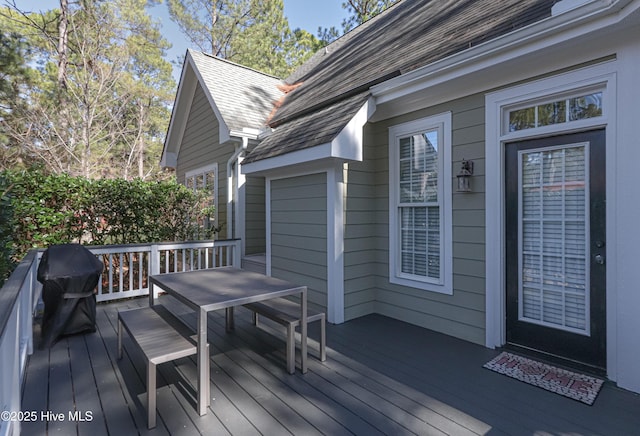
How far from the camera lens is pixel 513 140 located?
3152mm

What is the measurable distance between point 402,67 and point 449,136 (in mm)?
949

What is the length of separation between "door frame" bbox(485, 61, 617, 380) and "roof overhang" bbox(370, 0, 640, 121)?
6.0 inches

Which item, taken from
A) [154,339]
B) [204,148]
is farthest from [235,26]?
[154,339]

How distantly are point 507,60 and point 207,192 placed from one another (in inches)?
220

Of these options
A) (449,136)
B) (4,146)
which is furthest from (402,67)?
(4,146)

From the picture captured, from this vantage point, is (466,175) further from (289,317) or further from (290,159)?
(289,317)

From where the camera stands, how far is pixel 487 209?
328 centimetres

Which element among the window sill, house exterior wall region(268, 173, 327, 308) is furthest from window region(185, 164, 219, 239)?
the window sill

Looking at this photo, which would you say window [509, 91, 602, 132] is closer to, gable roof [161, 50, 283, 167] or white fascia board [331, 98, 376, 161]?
white fascia board [331, 98, 376, 161]

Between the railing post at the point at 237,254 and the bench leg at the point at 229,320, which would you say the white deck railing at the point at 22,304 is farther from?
the bench leg at the point at 229,320

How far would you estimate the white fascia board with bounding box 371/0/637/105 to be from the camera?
91.7 inches

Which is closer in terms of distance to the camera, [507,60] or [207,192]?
[507,60]

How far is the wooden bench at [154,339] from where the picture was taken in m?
2.08

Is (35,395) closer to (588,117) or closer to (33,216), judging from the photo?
(33,216)
